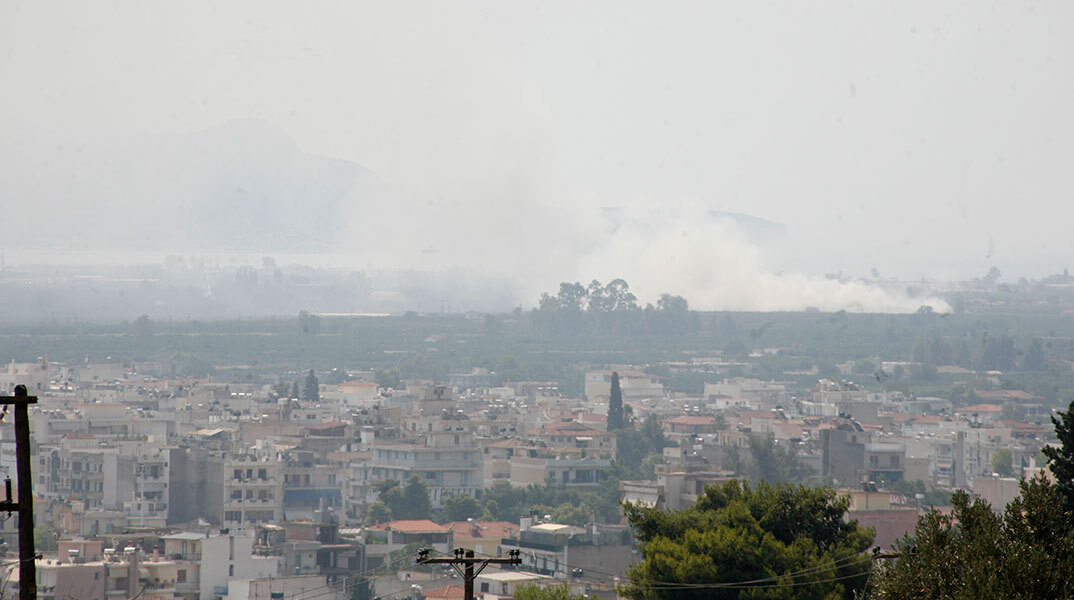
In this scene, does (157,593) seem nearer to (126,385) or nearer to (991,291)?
(126,385)

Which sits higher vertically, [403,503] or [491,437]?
[491,437]

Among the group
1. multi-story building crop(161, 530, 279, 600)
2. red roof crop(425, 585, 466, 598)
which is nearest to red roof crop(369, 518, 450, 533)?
Answer: multi-story building crop(161, 530, 279, 600)

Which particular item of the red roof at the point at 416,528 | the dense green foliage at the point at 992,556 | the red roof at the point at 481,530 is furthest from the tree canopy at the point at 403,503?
the dense green foliage at the point at 992,556

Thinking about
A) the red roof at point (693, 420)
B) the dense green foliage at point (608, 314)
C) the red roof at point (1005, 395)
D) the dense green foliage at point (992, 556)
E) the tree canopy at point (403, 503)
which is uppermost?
the dense green foliage at point (608, 314)

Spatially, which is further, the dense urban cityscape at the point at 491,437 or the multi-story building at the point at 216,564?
the dense urban cityscape at the point at 491,437

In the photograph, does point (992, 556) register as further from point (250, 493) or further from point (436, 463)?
point (436, 463)

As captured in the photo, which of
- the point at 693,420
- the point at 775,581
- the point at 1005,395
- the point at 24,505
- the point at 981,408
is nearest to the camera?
the point at 24,505

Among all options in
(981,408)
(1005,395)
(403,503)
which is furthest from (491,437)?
(1005,395)

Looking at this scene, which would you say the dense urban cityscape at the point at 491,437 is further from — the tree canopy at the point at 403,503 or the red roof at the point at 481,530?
the red roof at the point at 481,530

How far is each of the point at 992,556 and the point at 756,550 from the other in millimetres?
7062

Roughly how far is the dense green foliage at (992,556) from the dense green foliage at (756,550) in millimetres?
4350

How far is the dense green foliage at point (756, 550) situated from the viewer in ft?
55.3

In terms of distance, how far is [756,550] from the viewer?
56.6 ft

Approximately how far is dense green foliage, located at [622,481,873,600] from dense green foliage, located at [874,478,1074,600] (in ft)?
14.3
